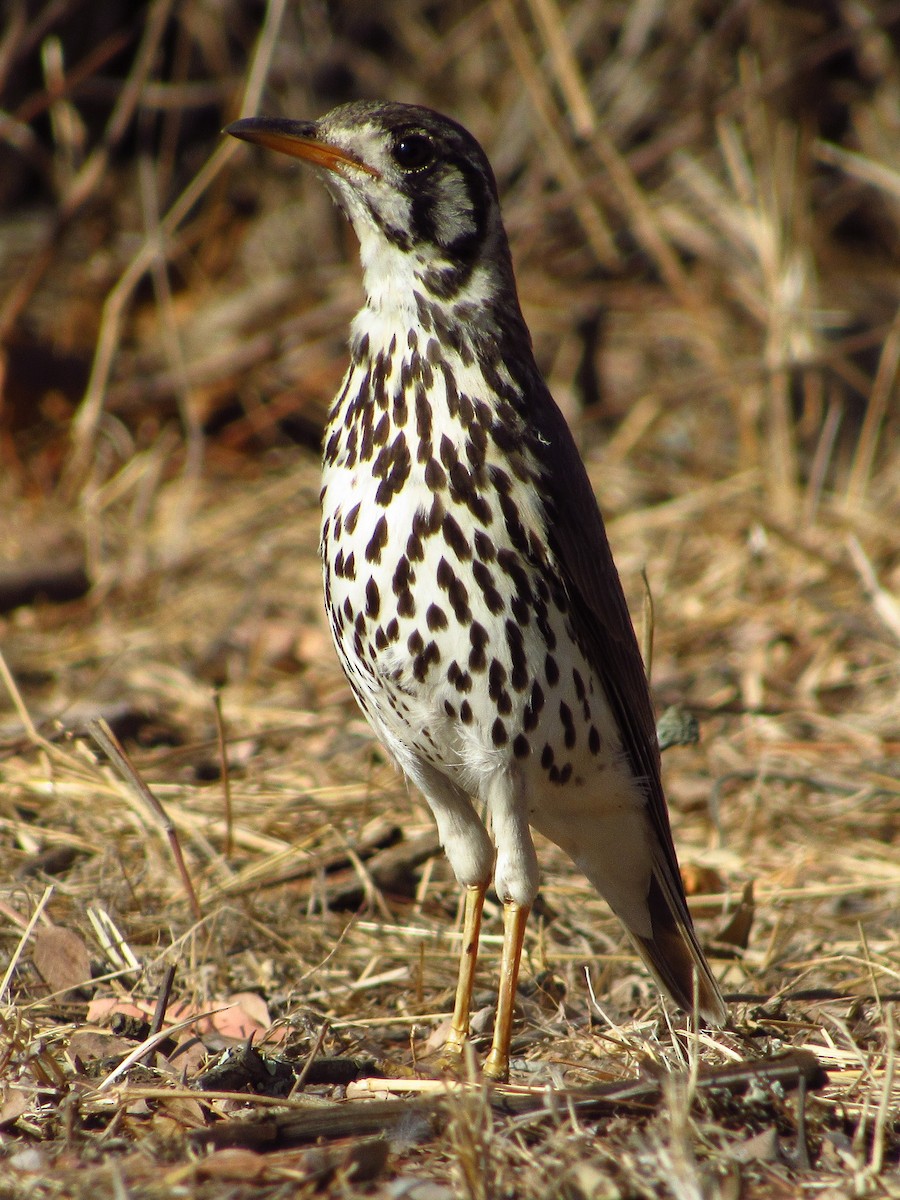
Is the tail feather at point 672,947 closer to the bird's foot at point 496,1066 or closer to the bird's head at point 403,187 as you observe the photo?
the bird's foot at point 496,1066

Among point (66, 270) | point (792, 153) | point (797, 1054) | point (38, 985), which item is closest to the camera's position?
point (797, 1054)

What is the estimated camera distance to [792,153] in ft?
29.2

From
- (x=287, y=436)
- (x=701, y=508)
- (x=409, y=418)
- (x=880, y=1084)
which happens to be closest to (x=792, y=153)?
(x=701, y=508)

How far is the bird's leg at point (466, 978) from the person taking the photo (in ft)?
12.8

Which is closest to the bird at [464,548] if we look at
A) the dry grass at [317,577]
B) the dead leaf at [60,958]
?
the dry grass at [317,577]

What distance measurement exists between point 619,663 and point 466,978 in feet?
3.31

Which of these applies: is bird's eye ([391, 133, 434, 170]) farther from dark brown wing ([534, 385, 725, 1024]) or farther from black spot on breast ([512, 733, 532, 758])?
black spot on breast ([512, 733, 532, 758])

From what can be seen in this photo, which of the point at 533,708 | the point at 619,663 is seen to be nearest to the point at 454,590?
the point at 533,708

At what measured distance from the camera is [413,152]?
3.80 metres

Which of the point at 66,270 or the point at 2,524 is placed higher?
the point at 66,270

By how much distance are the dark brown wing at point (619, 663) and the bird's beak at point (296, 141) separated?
0.83 metres

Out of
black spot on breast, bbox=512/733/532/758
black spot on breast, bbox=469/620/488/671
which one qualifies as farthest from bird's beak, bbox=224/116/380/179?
black spot on breast, bbox=512/733/532/758

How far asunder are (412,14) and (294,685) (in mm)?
5363

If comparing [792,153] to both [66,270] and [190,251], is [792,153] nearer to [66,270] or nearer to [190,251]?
[190,251]
